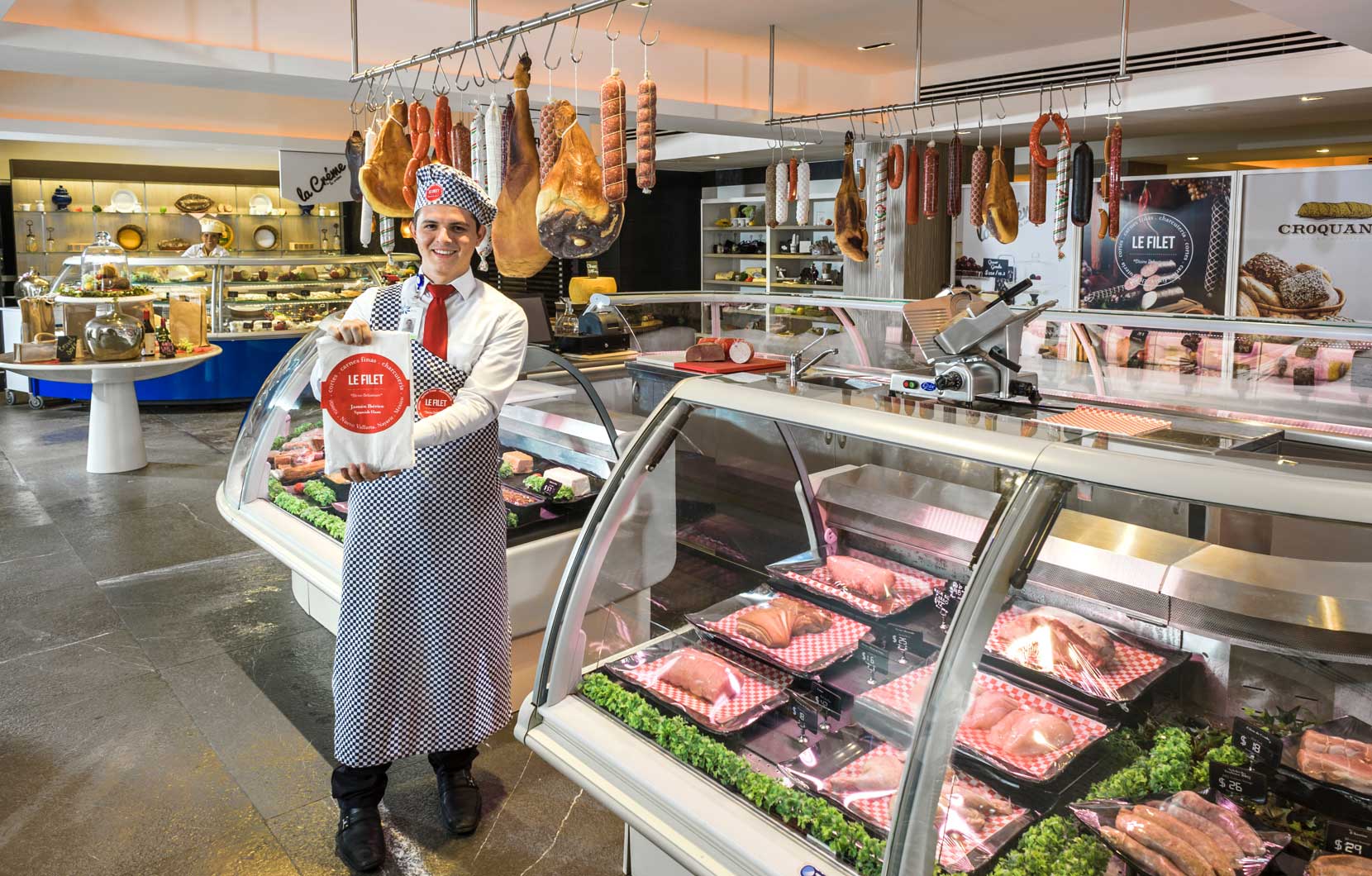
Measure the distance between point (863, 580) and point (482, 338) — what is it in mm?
1139

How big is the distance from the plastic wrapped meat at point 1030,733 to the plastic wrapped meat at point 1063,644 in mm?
105

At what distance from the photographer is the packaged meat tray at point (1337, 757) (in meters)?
1.67

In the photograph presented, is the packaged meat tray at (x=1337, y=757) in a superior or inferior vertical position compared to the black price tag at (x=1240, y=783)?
superior

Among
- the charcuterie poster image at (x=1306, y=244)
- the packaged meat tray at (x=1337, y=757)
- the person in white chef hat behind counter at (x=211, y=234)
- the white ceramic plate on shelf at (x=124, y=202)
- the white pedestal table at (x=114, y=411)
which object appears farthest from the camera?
the white ceramic plate on shelf at (x=124, y=202)

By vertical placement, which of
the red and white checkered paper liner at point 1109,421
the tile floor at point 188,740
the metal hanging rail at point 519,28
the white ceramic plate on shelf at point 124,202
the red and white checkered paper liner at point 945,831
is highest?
the white ceramic plate on shelf at point 124,202

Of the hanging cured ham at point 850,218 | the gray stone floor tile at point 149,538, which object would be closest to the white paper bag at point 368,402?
the gray stone floor tile at point 149,538

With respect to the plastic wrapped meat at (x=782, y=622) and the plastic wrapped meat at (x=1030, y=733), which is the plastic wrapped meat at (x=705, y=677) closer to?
the plastic wrapped meat at (x=782, y=622)

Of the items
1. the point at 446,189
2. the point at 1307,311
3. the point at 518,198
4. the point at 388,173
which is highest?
the point at 388,173

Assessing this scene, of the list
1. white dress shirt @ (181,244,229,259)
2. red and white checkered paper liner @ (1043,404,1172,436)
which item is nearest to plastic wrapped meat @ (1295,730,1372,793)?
red and white checkered paper liner @ (1043,404,1172,436)

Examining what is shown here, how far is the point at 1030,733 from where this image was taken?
1.85 metres

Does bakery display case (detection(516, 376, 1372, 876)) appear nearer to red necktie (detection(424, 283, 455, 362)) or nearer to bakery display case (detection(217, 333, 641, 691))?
red necktie (detection(424, 283, 455, 362))

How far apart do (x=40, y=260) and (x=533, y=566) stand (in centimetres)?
1253

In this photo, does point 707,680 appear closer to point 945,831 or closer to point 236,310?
point 945,831

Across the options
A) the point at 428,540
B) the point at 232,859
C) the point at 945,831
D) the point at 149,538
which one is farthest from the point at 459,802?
the point at 149,538
